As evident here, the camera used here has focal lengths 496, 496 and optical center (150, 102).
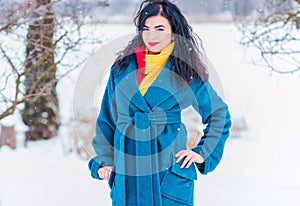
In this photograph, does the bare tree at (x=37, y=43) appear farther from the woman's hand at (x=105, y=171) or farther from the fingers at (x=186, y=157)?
the fingers at (x=186, y=157)

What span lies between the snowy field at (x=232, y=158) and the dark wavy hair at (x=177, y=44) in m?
1.05

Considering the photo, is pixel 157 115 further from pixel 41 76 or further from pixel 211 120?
pixel 41 76

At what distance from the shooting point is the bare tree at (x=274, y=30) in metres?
2.39

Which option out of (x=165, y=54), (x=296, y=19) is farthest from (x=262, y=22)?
(x=165, y=54)

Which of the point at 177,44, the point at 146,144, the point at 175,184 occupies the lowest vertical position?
the point at 175,184

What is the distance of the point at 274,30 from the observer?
8.23ft

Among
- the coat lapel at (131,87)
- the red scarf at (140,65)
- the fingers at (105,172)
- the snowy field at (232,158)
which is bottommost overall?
the snowy field at (232,158)

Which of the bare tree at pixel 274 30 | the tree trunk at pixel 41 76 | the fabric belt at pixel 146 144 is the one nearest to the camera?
the fabric belt at pixel 146 144

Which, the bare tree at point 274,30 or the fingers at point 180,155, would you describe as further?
the bare tree at point 274,30

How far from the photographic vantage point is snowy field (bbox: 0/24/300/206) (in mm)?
2469

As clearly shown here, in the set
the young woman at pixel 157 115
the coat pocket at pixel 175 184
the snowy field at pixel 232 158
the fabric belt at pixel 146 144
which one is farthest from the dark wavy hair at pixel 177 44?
the snowy field at pixel 232 158

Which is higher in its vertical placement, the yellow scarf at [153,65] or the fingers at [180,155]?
the yellow scarf at [153,65]

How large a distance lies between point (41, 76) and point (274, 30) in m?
1.23

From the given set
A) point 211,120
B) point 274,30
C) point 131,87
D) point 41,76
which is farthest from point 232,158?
point 131,87
